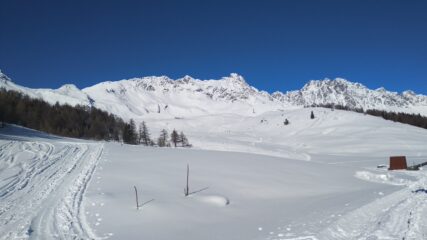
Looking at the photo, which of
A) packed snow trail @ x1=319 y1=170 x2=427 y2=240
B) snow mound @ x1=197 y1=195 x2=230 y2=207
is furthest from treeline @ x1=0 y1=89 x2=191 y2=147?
packed snow trail @ x1=319 y1=170 x2=427 y2=240

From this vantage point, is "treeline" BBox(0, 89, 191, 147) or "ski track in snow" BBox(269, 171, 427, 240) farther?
"treeline" BBox(0, 89, 191, 147)

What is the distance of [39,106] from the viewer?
4316 inches

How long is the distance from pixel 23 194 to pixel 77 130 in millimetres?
96512

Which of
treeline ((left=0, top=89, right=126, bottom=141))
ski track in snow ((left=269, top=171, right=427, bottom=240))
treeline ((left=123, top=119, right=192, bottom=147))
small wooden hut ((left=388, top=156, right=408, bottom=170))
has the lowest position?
ski track in snow ((left=269, top=171, right=427, bottom=240))

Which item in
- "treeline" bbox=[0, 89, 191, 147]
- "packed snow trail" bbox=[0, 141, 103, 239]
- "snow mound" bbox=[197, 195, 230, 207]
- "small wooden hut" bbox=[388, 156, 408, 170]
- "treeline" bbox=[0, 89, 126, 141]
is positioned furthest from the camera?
"treeline" bbox=[0, 89, 191, 147]

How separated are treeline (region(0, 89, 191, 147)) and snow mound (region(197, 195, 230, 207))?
72.8 meters

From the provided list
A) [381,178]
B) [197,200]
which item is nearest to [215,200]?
[197,200]

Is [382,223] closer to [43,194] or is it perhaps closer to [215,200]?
[215,200]

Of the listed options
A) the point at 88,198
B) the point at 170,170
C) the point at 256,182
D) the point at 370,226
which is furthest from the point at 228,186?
the point at 370,226

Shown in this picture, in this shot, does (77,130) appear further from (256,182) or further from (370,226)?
(370,226)

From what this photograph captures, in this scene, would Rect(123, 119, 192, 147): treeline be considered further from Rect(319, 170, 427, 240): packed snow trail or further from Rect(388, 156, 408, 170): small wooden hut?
Rect(319, 170, 427, 240): packed snow trail

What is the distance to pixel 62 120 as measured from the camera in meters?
111

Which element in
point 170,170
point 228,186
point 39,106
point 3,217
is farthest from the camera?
point 39,106

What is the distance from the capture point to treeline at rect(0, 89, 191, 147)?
299 ft
